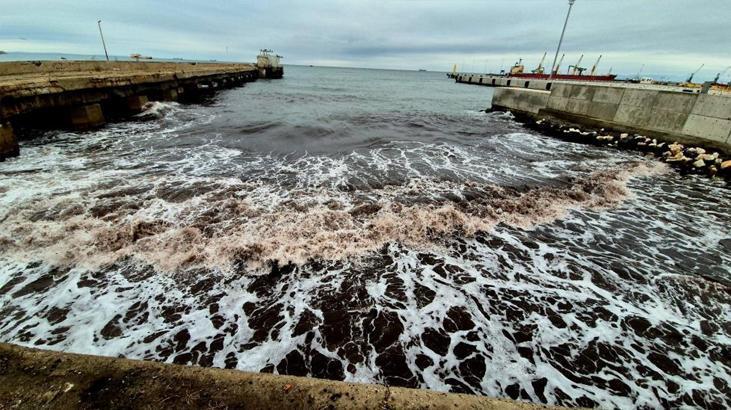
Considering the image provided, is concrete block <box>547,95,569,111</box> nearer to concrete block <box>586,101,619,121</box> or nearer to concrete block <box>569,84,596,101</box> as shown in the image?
concrete block <box>569,84,596,101</box>

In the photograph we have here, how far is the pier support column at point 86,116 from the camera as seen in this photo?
11.5 meters

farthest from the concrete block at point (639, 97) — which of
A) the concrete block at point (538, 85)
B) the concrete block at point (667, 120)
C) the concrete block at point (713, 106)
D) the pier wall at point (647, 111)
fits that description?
the concrete block at point (538, 85)

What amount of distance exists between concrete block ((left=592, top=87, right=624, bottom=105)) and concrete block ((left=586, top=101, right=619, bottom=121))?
14cm

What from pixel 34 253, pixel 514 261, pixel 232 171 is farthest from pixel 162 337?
pixel 232 171

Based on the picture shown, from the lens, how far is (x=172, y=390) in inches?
63.0

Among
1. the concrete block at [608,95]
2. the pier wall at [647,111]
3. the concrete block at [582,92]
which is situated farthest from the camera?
the concrete block at [582,92]

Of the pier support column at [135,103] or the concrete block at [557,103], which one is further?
the concrete block at [557,103]

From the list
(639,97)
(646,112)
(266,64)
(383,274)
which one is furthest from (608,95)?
(266,64)

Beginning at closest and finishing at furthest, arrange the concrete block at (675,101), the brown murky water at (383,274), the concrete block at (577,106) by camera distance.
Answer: the brown murky water at (383,274) → the concrete block at (675,101) → the concrete block at (577,106)

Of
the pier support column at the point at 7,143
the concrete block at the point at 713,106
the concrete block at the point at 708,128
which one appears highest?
the concrete block at the point at 713,106

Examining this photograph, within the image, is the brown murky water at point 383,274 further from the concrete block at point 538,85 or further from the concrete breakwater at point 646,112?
the concrete block at point 538,85

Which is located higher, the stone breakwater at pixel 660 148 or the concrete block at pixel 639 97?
the concrete block at pixel 639 97

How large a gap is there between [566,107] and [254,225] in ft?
56.3

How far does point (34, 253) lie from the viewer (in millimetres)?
4367
